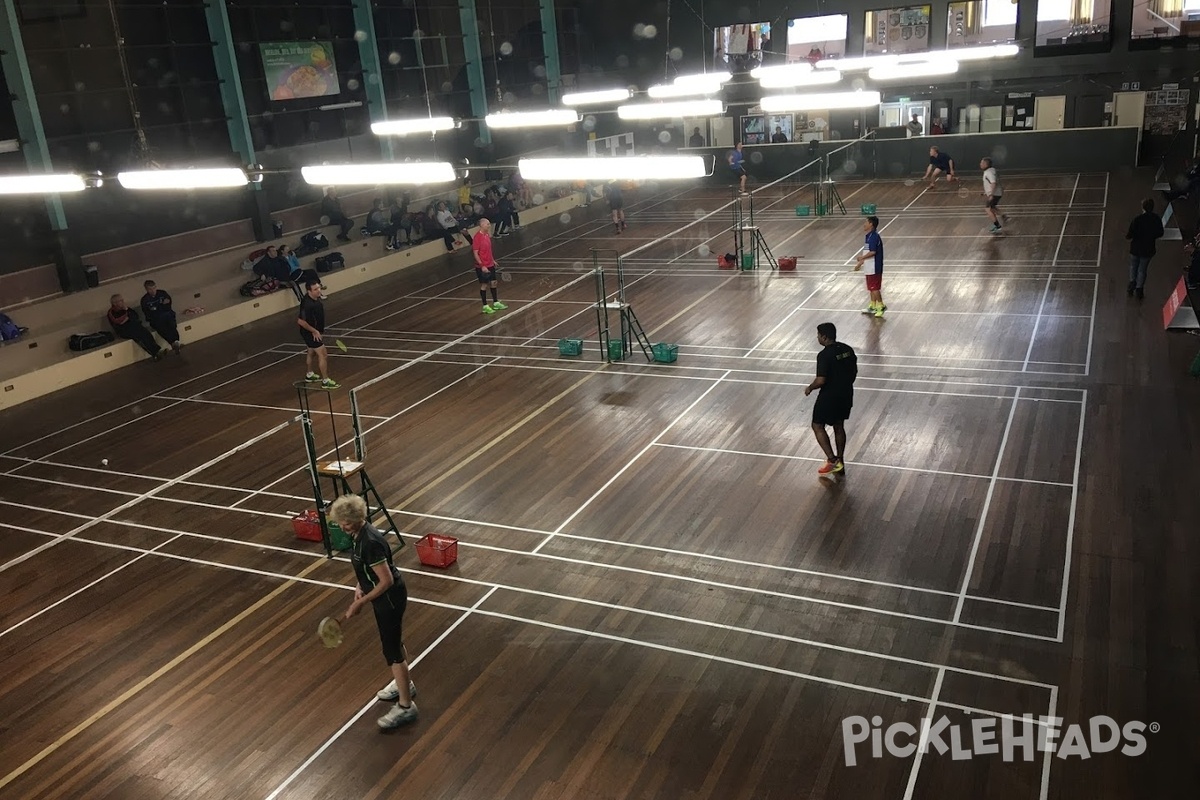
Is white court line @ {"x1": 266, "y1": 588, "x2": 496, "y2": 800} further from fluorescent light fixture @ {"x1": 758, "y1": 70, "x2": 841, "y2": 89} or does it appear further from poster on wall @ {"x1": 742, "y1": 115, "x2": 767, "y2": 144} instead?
poster on wall @ {"x1": 742, "y1": 115, "x2": 767, "y2": 144}

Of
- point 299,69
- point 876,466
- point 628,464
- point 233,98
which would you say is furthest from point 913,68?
point 233,98

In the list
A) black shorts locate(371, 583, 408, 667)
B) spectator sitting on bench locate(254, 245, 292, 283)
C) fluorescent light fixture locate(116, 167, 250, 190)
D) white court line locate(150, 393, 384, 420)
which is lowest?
white court line locate(150, 393, 384, 420)

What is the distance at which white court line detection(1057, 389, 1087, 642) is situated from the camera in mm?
7643

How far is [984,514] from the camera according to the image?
9.38 m

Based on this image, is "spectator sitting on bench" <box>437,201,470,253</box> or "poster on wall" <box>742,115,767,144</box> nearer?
"spectator sitting on bench" <box>437,201,470,253</box>

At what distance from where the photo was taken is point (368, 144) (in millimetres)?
26797

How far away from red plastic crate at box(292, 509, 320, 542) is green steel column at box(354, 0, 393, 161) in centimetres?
1845

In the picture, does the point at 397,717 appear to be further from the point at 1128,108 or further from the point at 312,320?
the point at 1128,108

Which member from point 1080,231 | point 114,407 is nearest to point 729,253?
point 1080,231

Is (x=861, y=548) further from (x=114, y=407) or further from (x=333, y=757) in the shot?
(x=114, y=407)

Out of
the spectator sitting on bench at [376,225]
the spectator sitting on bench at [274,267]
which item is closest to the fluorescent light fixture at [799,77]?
the spectator sitting on bench at [376,225]

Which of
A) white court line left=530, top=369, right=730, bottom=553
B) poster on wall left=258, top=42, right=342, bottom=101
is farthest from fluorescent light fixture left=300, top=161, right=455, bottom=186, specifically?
poster on wall left=258, top=42, right=342, bottom=101

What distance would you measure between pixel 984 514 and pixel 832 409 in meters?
1.83

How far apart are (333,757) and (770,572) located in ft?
13.2
